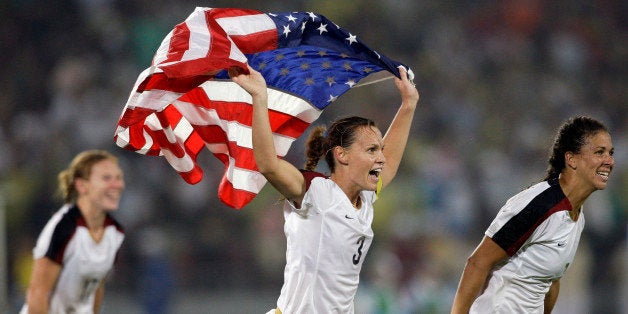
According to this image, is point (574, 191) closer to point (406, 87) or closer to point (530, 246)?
point (530, 246)

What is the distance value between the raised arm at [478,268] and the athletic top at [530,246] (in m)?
0.04

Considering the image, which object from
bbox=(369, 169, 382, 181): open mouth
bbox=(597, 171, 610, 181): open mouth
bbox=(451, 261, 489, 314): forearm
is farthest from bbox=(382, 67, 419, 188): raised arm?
bbox=(597, 171, 610, 181): open mouth

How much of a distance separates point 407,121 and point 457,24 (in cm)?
718

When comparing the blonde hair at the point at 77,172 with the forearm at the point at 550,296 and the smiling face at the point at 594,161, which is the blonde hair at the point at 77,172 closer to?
the forearm at the point at 550,296

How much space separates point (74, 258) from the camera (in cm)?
546

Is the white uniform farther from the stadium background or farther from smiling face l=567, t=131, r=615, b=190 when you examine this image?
the stadium background

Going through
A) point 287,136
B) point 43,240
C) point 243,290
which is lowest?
point 243,290

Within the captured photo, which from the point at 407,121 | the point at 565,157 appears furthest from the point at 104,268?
the point at 565,157

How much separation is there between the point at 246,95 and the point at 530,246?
4.76 ft

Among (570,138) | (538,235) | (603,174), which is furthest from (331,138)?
(603,174)

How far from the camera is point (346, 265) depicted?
4043mm

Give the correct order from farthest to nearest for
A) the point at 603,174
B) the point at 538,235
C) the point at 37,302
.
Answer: the point at 37,302 → the point at 603,174 → the point at 538,235

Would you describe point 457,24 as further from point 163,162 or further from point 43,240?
point 43,240

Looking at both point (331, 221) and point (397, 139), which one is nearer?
point (331, 221)
